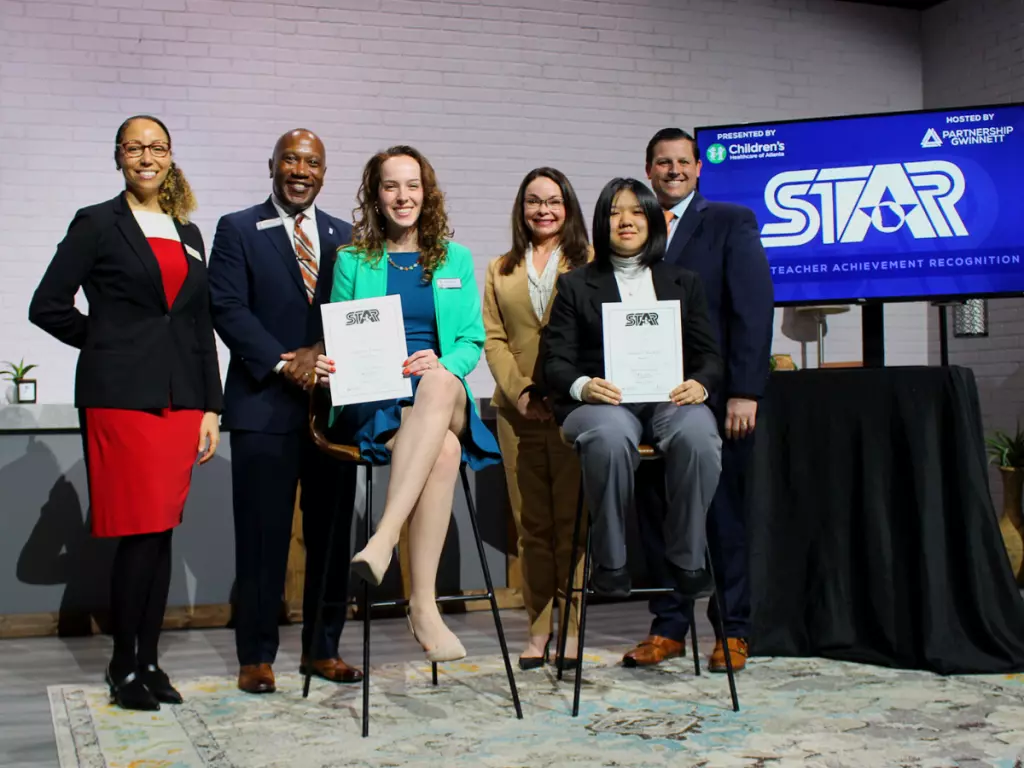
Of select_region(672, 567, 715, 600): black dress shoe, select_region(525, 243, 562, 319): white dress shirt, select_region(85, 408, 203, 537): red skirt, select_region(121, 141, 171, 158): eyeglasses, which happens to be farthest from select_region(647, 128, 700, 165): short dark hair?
select_region(85, 408, 203, 537): red skirt

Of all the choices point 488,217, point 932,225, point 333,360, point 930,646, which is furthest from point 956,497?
point 488,217

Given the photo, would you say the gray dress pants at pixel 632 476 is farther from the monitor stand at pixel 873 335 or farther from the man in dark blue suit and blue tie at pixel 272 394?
the monitor stand at pixel 873 335

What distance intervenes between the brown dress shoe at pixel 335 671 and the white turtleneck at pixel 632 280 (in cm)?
137

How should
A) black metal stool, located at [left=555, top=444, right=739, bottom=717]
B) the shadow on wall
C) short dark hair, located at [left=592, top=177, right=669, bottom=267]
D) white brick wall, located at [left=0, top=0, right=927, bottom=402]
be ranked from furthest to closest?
white brick wall, located at [left=0, top=0, right=927, bottom=402]
the shadow on wall
short dark hair, located at [left=592, top=177, right=669, bottom=267]
black metal stool, located at [left=555, top=444, right=739, bottom=717]

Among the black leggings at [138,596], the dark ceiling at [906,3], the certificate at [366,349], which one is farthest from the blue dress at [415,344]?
the dark ceiling at [906,3]

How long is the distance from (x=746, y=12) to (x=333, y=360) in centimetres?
511

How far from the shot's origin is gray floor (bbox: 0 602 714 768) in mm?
3413

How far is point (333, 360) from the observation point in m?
3.03

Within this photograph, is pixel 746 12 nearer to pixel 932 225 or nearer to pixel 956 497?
pixel 932 225

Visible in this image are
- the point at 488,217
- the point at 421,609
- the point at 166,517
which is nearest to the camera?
the point at 421,609

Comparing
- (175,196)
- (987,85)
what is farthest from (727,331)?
(987,85)

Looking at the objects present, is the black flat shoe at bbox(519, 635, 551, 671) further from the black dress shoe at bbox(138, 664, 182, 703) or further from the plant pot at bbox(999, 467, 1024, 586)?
the plant pot at bbox(999, 467, 1024, 586)

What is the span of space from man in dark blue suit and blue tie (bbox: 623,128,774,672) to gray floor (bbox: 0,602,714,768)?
0.34 meters

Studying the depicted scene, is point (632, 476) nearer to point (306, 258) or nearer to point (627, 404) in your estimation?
point (627, 404)
